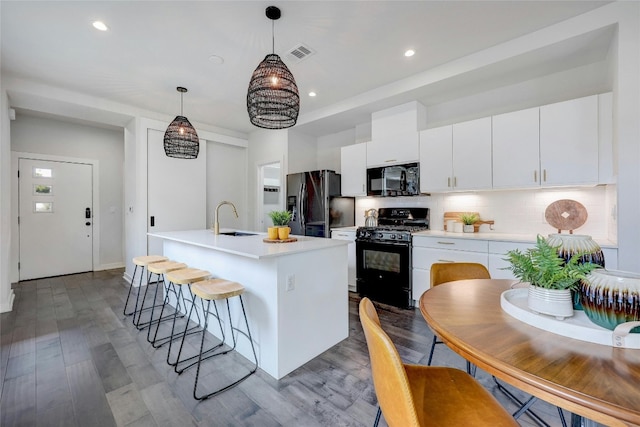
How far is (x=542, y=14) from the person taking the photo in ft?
7.43

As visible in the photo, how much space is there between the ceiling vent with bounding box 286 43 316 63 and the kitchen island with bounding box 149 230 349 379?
194 cm

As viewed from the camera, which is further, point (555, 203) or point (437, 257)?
point (437, 257)

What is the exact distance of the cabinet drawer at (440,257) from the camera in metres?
2.87

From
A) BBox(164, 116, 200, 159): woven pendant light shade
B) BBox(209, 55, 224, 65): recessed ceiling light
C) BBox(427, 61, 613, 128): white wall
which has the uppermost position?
BBox(209, 55, 224, 65): recessed ceiling light

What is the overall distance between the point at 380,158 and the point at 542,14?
206 cm

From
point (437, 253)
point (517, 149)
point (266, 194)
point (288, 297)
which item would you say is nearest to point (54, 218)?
point (266, 194)

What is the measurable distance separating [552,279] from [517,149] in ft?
7.93

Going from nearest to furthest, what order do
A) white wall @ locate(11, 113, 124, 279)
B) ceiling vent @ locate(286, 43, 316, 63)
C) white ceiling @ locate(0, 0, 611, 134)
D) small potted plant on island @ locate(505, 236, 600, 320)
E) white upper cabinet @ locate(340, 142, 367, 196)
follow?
small potted plant on island @ locate(505, 236, 600, 320)
white ceiling @ locate(0, 0, 611, 134)
ceiling vent @ locate(286, 43, 316, 63)
white upper cabinet @ locate(340, 142, 367, 196)
white wall @ locate(11, 113, 124, 279)

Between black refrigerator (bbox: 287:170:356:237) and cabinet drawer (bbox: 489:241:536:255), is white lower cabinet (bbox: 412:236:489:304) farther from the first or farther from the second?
black refrigerator (bbox: 287:170:356:237)

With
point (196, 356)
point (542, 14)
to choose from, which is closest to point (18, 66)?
point (196, 356)

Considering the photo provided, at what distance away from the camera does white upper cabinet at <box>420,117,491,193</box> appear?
3.06 metres

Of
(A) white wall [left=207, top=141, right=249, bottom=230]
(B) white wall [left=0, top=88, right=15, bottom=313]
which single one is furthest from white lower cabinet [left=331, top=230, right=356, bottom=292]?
(B) white wall [left=0, top=88, right=15, bottom=313]

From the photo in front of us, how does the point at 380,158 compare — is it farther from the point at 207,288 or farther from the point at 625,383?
the point at 625,383

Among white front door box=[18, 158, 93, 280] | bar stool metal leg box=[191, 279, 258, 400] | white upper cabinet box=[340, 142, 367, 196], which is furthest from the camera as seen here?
white front door box=[18, 158, 93, 280]
